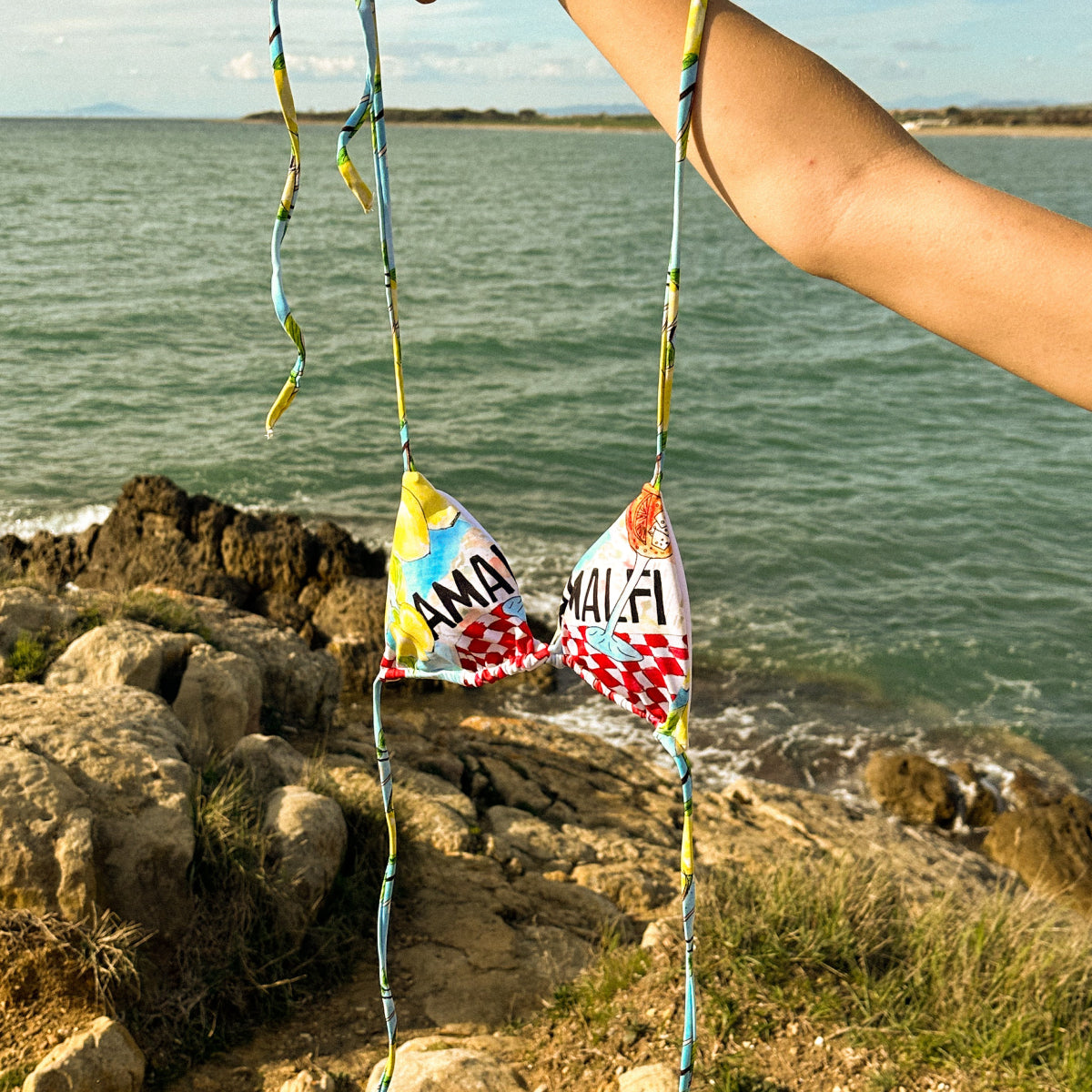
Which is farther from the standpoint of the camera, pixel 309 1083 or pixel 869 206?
pixel 309 1083

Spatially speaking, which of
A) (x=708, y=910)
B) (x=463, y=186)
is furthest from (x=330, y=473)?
(x=463, y=186)

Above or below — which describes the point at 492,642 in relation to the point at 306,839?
above

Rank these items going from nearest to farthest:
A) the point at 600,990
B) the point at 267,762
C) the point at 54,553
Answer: the point at 600,990 → the point at 267,762 → the point at 54,553

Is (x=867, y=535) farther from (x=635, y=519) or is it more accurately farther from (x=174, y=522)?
(x=635, y=519)

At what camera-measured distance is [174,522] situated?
11.0 metres

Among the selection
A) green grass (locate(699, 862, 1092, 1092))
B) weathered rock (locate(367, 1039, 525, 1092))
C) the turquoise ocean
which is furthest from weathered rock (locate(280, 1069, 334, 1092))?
the turquoise ocean

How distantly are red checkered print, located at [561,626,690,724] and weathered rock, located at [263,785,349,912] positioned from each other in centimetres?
313

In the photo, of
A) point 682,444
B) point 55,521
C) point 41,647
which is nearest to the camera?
point 41,647

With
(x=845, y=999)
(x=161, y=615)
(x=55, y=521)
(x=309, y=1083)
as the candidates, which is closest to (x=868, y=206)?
(x=845, y=999)

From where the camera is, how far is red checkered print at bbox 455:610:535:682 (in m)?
1.88

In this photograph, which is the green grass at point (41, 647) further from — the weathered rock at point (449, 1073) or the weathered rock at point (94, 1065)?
the weathered rock at point (449, 1073)

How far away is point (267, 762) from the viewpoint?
5.27 m

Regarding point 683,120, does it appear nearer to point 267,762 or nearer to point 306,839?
point 306,839

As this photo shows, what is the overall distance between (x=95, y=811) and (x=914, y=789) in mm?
6680
